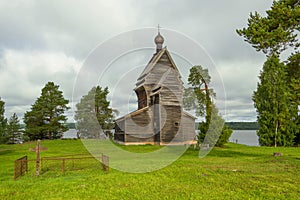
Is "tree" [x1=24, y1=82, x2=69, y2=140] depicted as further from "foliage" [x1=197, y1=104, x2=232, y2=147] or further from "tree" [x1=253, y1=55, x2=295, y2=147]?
"tree" [x1=253, y1=55, x2=295, y2=147]

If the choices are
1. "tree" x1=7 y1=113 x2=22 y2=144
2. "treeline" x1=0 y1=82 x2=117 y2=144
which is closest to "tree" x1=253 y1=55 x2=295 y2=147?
"treeline" x1=0 y1=82 x2=117 y2=144

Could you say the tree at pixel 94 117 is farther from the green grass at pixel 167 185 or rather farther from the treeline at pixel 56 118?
the green grass at pixel 167 185

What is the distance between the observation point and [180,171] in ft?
45.0

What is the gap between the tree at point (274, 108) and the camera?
38469 millimetres

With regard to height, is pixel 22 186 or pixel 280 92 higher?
pixel 280 92

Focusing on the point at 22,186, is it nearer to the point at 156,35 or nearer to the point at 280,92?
the point at 156,35

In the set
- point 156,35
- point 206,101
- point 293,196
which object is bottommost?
point 293,196

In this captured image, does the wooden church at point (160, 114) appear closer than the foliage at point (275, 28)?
No

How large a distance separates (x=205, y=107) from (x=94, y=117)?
94.0 feet

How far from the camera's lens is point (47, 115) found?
4934 cm

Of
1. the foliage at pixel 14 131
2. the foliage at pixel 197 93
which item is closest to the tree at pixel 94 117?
the foliage at pixel 14 131

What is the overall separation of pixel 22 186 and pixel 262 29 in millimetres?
17476

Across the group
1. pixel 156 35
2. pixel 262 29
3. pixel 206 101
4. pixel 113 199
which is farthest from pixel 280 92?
pixel 113 199

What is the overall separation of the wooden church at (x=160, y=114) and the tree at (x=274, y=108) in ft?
44.0
